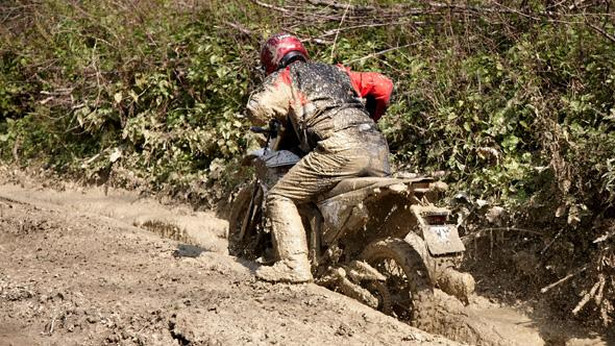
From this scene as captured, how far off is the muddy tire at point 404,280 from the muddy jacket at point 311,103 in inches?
31.0

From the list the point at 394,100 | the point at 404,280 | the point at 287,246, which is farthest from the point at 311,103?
the point at 394,100

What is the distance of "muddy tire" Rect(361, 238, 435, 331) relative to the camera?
5.14 metres

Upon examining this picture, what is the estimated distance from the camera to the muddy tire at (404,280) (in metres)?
5.14

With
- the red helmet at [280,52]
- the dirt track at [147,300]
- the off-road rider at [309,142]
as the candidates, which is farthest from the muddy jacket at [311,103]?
the dirt track at [147,300]

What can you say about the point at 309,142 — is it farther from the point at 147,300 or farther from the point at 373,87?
the point at 147,300

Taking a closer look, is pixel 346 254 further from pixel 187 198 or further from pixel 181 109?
pixel 181 109

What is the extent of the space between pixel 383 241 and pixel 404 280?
33 cm

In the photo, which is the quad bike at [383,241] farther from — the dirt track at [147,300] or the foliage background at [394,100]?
the foliage background at [394,100]

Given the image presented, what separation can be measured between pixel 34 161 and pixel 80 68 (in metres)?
1.36

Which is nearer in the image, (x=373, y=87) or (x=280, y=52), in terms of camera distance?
(x=280, y=52)

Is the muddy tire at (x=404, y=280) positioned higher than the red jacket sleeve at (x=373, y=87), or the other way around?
the red jacket sleeve at (x=373, y=87)

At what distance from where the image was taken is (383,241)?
5434 mm

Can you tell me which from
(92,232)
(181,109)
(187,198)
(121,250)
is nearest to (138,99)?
(181,109)

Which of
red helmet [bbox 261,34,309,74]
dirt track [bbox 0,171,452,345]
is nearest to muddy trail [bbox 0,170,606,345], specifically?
dirt track [bbox 0,171,452,345]
